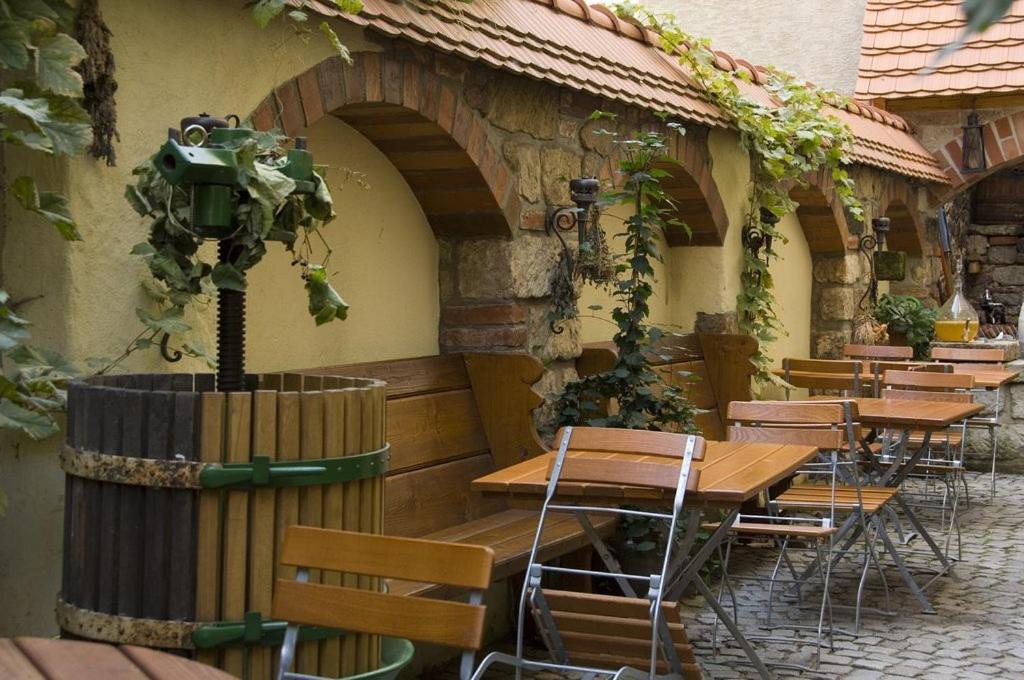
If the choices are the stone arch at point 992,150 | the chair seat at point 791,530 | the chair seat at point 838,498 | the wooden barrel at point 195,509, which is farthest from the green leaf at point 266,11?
the stone arch at point 992,150

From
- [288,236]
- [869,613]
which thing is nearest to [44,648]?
[288,236]

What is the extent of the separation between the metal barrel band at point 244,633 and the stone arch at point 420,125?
5.65ft

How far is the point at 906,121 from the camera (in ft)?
42.6

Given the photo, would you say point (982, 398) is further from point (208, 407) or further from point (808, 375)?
point (208, 407)

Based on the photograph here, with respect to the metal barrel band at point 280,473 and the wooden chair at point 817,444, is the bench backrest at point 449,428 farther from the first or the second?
the metal barrel band at point 280,473

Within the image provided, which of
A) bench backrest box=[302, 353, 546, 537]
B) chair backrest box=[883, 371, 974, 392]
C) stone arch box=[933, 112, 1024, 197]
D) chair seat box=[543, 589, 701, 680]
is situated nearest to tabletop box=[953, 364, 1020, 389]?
chair backrest box=[883, 371, 974, 392]

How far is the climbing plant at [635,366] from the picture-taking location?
5988 millimetres

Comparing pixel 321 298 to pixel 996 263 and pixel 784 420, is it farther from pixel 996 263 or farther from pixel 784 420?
pixel 996 263

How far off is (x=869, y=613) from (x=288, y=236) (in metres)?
3.68

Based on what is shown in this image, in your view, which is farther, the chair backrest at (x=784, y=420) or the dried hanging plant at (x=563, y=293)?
the dried hanging plant at (x=563, y=293)

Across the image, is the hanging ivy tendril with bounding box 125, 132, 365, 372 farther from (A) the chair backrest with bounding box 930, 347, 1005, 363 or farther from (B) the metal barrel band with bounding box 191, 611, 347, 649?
→ (A) the chair backrest with bounding box 930, 347, 1005, 363

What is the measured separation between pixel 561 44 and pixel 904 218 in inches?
301

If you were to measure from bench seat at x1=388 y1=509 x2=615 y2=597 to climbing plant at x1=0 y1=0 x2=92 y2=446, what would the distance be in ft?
4.77

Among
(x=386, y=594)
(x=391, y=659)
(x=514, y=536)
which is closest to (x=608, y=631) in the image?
(x=391, y=659)
